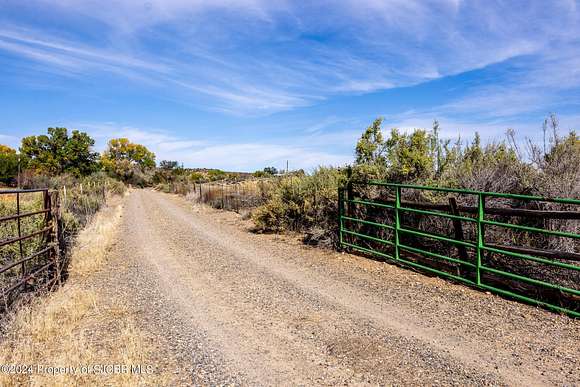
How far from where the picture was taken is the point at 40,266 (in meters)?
7.55

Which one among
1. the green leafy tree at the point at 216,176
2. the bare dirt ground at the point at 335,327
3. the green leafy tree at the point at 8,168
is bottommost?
the bare dirt ground at the point at 335,327

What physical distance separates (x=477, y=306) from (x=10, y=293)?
7.48 metres

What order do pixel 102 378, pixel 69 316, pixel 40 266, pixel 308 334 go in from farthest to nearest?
1. pixel 40 266
2. pixel 69 316
3. pixel 308 334
4. pixel 102 378

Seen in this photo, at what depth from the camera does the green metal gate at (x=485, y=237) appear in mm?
6242

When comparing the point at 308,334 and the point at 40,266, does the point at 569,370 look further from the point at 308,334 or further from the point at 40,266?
the point at 40,266

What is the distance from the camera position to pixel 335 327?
5543mm

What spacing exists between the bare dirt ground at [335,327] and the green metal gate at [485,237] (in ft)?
1.47

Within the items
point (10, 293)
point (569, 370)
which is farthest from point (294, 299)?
point (10, 293)

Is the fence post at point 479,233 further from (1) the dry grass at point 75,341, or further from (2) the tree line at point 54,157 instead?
(2) the tree line at point 54,157

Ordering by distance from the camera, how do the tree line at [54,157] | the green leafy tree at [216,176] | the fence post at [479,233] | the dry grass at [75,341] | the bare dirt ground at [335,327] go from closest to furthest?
the dry grass at [75,341], the bare dirt ground at [335,327], the fence post at [479,233], the tree line at [54,157], the green leafy tree at [216,176]

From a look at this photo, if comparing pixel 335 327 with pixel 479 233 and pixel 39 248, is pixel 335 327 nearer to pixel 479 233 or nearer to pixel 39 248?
pixel 479 233

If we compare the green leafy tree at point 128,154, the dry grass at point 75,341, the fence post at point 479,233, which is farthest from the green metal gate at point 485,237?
the green leafy tree at point 128,154

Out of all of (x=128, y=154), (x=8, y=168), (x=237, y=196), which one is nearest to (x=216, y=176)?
(x=8, y=168)

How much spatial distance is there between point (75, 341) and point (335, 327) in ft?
11.1
